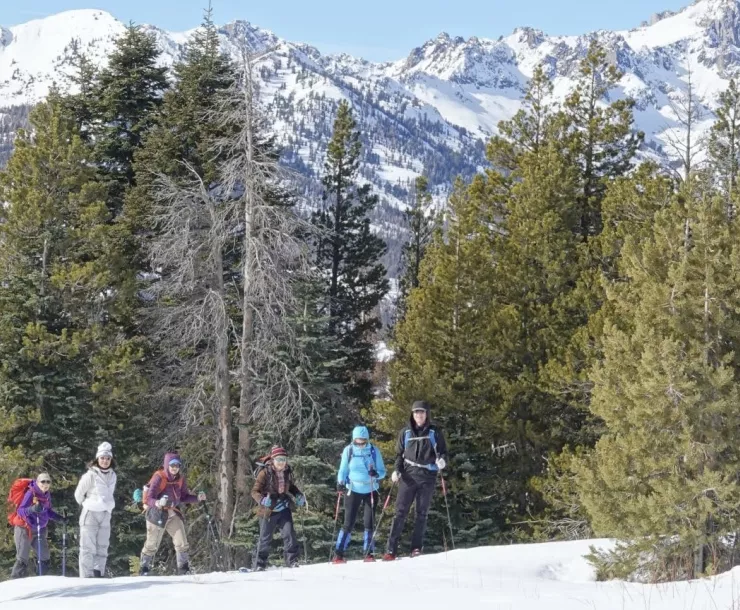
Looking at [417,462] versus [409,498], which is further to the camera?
[409,498]

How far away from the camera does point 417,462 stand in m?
12.0

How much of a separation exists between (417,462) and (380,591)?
11.2 feet

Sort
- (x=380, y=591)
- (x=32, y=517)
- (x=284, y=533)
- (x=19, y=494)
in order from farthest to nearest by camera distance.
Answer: (x=32, y=517) < (x=19, y=494) < (x=284, y=533) < (x=380, y=591)

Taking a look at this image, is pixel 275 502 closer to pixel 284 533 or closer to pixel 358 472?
pixel 284 533

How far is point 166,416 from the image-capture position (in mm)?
23234

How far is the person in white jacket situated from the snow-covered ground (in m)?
1.81

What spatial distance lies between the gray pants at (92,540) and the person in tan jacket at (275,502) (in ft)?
6.65

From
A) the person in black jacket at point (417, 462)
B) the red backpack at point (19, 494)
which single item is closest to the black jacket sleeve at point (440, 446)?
the person in black jacket at point (417, 462)

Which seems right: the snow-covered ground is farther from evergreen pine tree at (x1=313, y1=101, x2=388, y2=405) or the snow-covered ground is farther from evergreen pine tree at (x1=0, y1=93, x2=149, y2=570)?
evergreen pine tree at (x1=313, y1=101, x2=388, y2=405)

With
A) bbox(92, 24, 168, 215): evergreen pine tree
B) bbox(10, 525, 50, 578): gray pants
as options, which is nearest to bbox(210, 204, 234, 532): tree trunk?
bbox(92, 24, 168, 215): evergreen pine tree

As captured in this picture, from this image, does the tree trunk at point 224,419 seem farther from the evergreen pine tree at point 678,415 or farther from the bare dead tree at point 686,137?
the bare dead tree at point 686,137

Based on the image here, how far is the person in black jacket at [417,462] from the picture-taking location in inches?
473

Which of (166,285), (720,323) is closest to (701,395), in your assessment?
(720,323)

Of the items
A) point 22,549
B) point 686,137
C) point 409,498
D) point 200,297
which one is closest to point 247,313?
point 200,297
